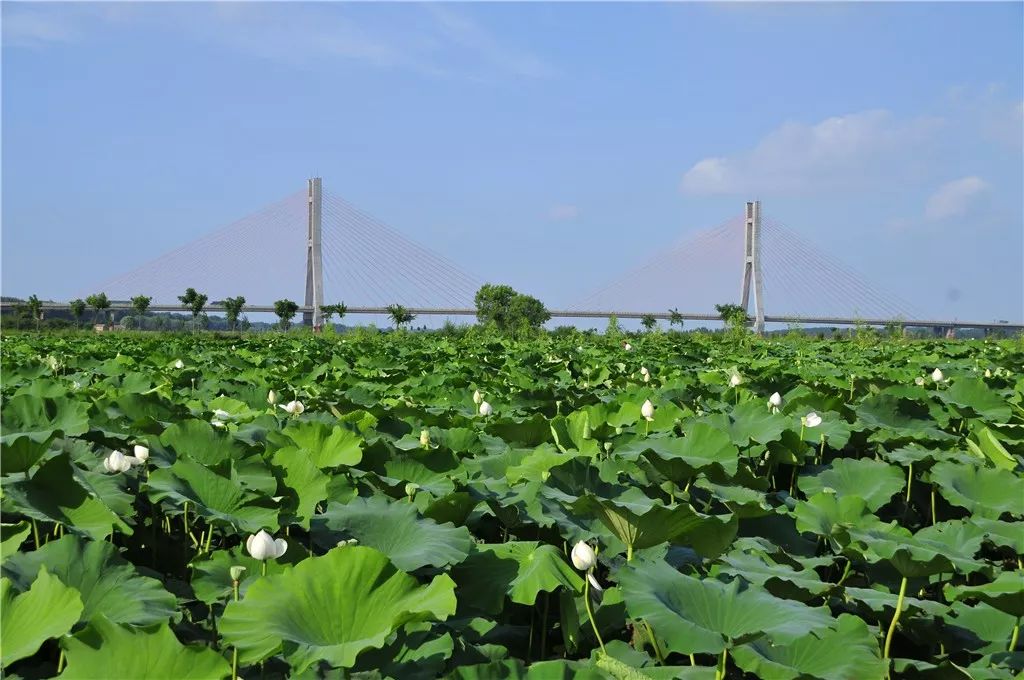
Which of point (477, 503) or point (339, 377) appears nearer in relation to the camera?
point (477, 503)

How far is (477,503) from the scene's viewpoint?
1.83 metres

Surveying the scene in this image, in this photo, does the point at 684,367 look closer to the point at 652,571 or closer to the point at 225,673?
the point at 652,571

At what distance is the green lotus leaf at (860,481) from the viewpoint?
90.4 inches

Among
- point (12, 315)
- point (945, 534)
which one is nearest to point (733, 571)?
point (945, 534)

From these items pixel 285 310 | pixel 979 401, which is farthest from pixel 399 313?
pixel 979 401

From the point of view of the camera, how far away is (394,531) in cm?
162

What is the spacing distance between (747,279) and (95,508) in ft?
149

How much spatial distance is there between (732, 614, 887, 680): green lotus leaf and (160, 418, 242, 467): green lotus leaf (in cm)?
135

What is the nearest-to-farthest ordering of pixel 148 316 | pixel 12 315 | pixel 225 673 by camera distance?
pixel 225 673 → pixel 12 315 → pixel 148 316

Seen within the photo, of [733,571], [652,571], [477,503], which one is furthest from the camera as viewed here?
[477,503]

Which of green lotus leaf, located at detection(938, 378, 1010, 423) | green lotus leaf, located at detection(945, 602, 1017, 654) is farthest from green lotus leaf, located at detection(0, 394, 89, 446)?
green lotus leaf, located at detection(938, 378, 1010, 423)

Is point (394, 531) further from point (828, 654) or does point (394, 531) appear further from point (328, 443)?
point (828, 654)

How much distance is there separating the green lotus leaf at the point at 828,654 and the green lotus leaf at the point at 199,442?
1.35 metres

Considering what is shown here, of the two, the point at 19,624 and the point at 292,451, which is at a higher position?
the point at 292,451
